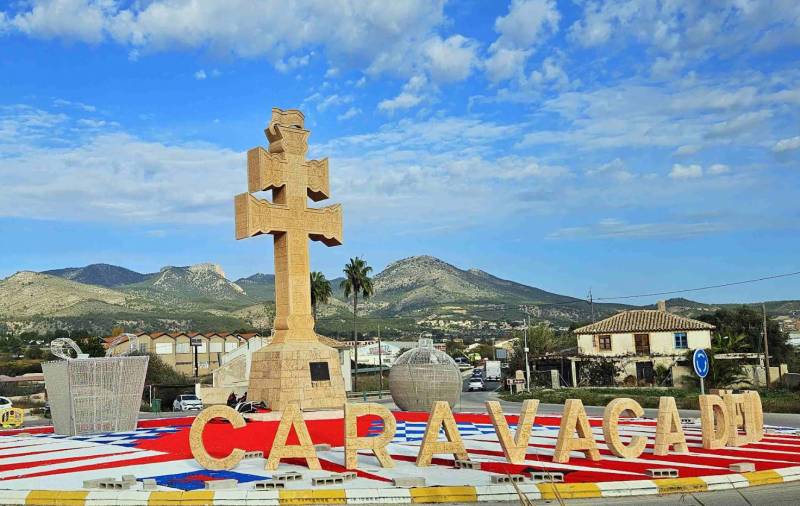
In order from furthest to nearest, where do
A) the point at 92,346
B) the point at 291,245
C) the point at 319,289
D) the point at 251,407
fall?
the point at 92,346, the point at 319,289, the point at 291,245, the point at 251,407

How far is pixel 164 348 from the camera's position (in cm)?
8300

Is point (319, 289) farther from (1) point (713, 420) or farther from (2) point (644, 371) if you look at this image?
(1) point (713, 420)

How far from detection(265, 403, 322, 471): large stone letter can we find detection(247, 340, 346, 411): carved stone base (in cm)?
976

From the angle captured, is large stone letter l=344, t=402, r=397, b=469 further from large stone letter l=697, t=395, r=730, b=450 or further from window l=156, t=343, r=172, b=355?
window l=156, t=343, r=172, b=355

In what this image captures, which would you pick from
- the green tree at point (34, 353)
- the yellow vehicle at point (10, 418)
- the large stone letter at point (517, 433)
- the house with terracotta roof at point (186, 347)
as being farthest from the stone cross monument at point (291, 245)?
the green tree at point (34, 353)

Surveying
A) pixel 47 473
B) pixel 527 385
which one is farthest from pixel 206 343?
pixel 47 473

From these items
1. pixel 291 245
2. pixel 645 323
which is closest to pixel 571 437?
pixel 291 245

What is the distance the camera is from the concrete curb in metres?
11.7

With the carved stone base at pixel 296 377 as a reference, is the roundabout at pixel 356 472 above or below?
below

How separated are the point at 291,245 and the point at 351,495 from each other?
15.7 metres

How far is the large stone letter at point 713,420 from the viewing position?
53.7 feet

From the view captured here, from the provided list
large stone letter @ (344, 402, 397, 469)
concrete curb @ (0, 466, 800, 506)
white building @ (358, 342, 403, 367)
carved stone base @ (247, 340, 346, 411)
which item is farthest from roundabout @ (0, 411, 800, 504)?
white building @ (358, 342, 403, 367)

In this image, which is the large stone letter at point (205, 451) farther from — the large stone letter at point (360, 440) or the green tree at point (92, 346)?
the green tree at point (92, 346)

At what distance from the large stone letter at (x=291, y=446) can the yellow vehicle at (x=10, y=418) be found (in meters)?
23.1
